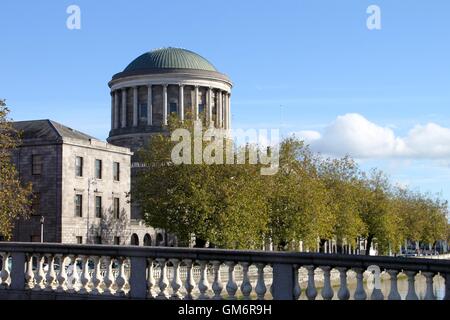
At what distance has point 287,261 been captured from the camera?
12.6m

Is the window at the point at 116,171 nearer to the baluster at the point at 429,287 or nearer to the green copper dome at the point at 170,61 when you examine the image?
the green copper dome at the point at 170,61

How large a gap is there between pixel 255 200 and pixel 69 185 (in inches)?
929

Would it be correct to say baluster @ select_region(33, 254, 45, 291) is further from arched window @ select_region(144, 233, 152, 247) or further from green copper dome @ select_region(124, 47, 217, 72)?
green copper dome @ select_region(124, 47, 217, 72)

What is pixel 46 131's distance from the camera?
7288 centimetres

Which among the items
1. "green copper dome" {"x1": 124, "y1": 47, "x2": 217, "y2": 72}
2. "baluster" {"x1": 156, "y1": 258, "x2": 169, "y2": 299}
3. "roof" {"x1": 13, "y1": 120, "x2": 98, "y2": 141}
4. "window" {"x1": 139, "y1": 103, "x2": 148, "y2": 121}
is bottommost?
"baluster" {"x1": 156, "y1": 258, "x2": 169, "y2": 299}

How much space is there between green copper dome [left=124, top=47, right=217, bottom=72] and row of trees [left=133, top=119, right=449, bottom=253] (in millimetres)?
56333

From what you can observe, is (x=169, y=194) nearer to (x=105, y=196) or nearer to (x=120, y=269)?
(x=105, y=196)

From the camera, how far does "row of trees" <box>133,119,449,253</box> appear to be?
51.8 metres

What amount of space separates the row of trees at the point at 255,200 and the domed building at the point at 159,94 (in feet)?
163

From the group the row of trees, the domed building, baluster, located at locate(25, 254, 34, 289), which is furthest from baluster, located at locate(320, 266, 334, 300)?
the domed building

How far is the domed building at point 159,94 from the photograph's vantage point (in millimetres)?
121875

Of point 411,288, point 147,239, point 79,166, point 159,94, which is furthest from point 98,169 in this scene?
point 411,288

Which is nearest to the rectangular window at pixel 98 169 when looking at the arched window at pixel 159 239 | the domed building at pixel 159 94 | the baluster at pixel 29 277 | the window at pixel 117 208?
the window at pixel 117 208
